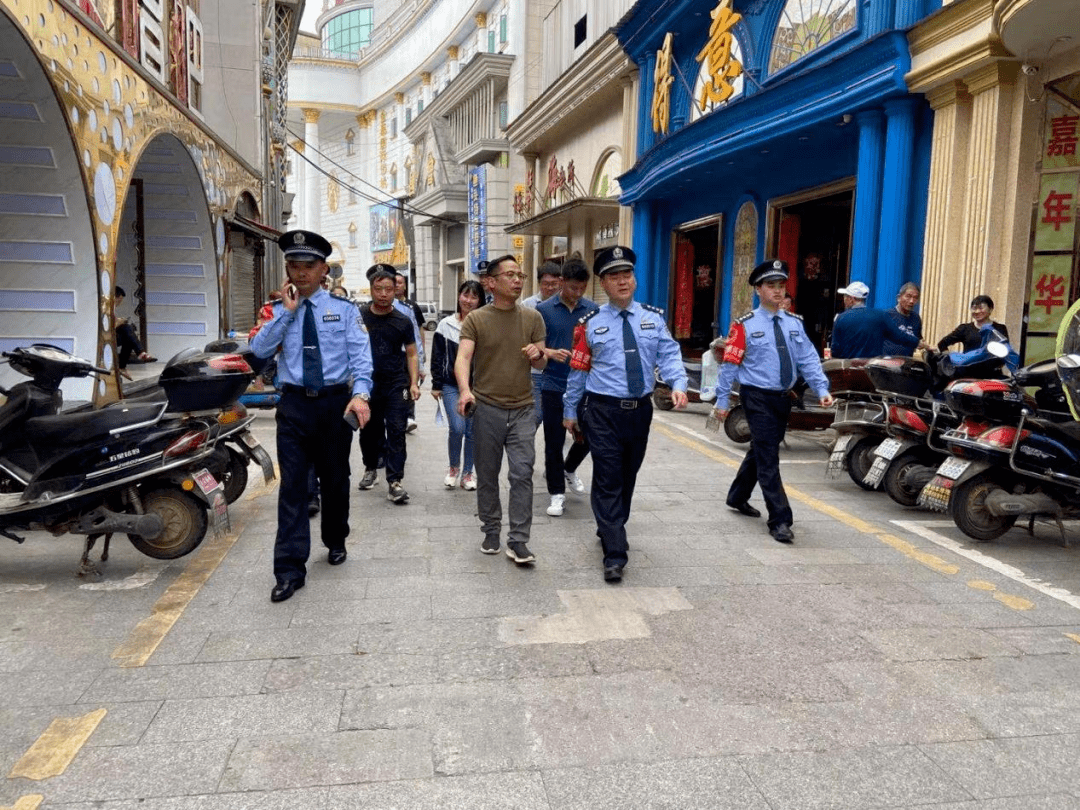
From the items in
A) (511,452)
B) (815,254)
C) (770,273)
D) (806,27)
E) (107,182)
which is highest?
(806,27)

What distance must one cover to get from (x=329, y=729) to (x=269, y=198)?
24.7 metres

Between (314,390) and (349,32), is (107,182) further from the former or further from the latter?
(349,32)

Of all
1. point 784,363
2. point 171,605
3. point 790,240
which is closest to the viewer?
point 171,605

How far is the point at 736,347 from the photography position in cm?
540

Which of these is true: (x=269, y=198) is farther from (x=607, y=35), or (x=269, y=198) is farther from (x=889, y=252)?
(x=889, y=252)

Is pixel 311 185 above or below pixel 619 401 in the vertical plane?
above

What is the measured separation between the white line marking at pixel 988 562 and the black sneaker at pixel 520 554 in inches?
98.6

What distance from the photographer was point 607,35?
18203mm

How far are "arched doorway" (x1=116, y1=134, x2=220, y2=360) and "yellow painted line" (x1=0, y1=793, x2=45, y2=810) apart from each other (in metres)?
12.3

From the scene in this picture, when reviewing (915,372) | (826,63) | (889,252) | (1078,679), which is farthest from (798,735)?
(826,63)

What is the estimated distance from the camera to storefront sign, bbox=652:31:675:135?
1538cm

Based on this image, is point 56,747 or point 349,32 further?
point 349,32

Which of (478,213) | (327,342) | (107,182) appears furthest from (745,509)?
(478,213)

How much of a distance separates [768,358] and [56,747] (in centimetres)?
415
